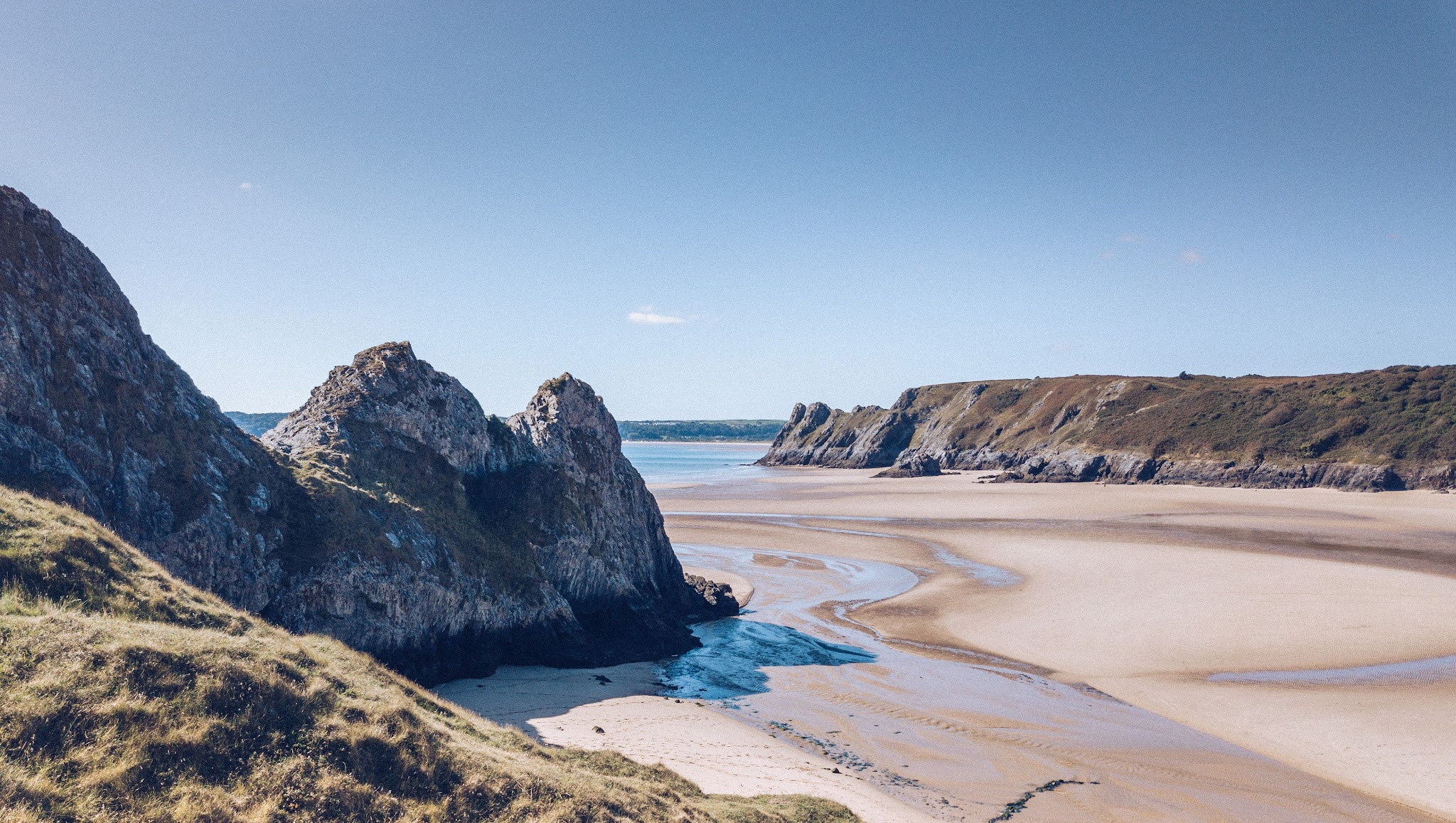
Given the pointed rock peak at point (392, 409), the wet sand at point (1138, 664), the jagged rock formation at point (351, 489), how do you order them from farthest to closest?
the pointed rock peak at point (392, 409) → the wet sand at point (1138, 664) → the jagged rock formation at point (351, 489)

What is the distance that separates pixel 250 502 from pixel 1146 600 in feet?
109

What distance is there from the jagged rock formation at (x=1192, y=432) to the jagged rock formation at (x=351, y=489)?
70.5 meters

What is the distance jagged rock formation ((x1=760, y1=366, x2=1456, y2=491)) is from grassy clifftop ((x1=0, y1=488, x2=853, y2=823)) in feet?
257

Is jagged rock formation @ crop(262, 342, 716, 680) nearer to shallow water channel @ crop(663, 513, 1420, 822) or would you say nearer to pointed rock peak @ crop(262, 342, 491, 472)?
pointed rock peak @ crop(262, 342, 491, 472)

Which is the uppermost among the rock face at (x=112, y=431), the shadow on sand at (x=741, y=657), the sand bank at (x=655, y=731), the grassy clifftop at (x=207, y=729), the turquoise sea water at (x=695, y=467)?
the rock face at (x=112, y=431)

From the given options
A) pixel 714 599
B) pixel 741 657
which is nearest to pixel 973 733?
pixel 741 657

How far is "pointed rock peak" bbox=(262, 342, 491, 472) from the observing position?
861 inches

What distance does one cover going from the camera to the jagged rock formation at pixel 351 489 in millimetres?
15062

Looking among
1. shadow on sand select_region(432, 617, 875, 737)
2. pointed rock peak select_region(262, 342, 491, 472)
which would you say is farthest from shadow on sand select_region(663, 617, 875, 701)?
pointed rock peak select_region(262, 342, 491, 472)

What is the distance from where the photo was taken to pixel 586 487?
27047 millimetres

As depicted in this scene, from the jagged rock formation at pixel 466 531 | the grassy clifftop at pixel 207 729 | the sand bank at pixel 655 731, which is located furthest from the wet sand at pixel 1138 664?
the jagged rock formation at pixel 466 531

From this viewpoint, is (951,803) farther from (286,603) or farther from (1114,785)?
(286,603)

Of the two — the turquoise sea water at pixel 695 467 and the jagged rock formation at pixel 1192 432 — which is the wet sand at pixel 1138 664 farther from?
the turquoise sea water at pixel 695 467

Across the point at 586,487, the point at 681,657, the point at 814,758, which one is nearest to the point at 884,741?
the point at 814,758
